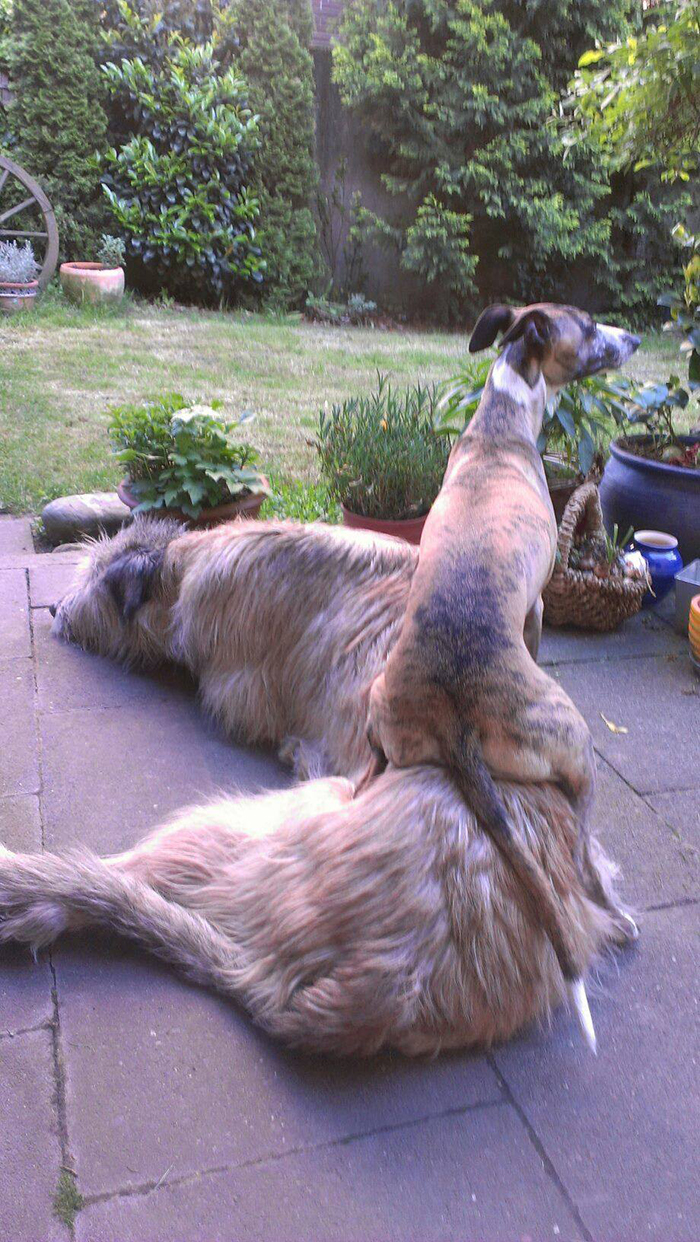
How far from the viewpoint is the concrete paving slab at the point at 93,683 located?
2976mm

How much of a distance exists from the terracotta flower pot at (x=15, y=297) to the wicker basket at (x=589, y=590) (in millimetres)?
6167

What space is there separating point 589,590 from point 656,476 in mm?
719

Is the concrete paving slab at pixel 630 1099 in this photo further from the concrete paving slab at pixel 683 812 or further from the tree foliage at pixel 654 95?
the tree foliage at pixel 654 95

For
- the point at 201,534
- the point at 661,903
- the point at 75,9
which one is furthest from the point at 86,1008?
the point at 75,9

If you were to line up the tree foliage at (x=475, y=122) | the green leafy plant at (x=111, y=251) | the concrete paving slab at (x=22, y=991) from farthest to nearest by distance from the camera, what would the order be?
the tree foliage at (x=475, y=122), the green leafy plant at (x=111, y=251), the concrete paving slab at (x=22, y=991)

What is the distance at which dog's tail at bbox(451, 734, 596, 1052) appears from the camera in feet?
5.63

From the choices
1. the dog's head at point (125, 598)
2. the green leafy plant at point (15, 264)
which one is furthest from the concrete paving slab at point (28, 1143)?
the green leafy plant at point (15, 264)

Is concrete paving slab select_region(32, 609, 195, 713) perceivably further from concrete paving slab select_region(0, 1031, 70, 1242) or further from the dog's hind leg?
the dog's hind leg

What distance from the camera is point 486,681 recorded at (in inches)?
68.8

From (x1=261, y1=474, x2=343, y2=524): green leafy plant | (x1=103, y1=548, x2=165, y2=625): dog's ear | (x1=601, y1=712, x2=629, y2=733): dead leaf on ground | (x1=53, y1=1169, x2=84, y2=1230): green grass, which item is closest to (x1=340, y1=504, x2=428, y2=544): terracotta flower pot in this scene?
(x1=261, y1=474, x2=343, y2=524): green leafy plant

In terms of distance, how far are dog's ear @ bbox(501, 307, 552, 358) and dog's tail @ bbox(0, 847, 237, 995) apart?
157 centimetres

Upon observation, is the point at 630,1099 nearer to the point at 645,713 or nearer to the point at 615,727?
the point at 615,727

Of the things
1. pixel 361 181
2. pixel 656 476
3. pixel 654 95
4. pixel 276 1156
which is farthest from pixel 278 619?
pixel 361 181

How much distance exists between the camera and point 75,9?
836cm
